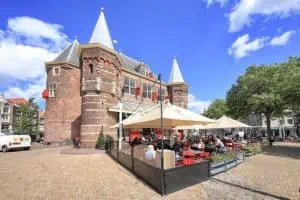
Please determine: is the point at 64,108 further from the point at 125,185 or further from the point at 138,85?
the point at 125,185

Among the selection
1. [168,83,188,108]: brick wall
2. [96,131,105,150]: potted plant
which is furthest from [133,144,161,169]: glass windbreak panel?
[168,83,188,108]: brick wall

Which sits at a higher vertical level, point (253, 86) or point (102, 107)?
point (253, 86)

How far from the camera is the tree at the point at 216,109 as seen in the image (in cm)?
5681

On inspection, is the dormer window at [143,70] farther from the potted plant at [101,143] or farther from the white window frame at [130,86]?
the potted plant at [101,143]

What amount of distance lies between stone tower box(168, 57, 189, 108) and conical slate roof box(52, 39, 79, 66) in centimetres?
1556

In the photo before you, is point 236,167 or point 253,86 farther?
point 253,86

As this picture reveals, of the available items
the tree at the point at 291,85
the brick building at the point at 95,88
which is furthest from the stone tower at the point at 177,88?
the tree at the point at 291,85

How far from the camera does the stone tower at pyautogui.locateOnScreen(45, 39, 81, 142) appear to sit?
29.5 m

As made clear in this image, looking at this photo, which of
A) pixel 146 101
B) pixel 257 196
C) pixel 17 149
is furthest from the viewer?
pixel 146 101

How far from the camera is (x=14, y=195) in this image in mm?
7391

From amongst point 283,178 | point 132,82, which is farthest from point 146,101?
point 283,178

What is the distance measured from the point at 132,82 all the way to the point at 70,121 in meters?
9.46

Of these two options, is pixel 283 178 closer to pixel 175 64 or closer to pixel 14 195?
pixel 14 195

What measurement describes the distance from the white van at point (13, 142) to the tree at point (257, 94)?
22.7 m
